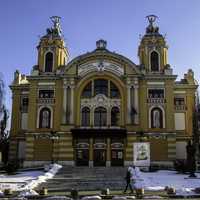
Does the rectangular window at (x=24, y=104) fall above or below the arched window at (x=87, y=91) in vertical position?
below

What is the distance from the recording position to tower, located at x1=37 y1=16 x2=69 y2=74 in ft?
185

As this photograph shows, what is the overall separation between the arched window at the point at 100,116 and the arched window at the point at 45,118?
6.11m

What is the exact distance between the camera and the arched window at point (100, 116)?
175ft

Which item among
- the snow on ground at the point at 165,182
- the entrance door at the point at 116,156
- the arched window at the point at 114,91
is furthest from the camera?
the arched window at the point at 114,91

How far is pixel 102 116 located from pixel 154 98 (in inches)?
281

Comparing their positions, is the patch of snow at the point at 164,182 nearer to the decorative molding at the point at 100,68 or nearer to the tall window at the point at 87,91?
the tall window at the point at 87,91

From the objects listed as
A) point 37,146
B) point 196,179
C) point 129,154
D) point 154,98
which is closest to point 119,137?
point 129,154

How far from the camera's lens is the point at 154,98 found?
53938mm

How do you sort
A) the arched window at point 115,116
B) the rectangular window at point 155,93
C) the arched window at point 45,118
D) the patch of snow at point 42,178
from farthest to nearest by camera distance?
the rectangular window at point 155,93 < the arched window at point 45,118 < the arched window at point 115,116 < the patch of snow at point 42,178

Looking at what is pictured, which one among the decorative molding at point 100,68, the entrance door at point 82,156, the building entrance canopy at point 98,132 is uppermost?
the decorative molding at point 100,68

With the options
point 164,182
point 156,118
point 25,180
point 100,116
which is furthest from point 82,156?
point 164,182

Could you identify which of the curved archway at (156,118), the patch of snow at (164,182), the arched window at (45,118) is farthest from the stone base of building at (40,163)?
the patch of snow at (164,182)

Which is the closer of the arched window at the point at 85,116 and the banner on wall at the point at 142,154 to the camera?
the banner on wall at the point at 142,154

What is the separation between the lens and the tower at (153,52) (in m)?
56.0
